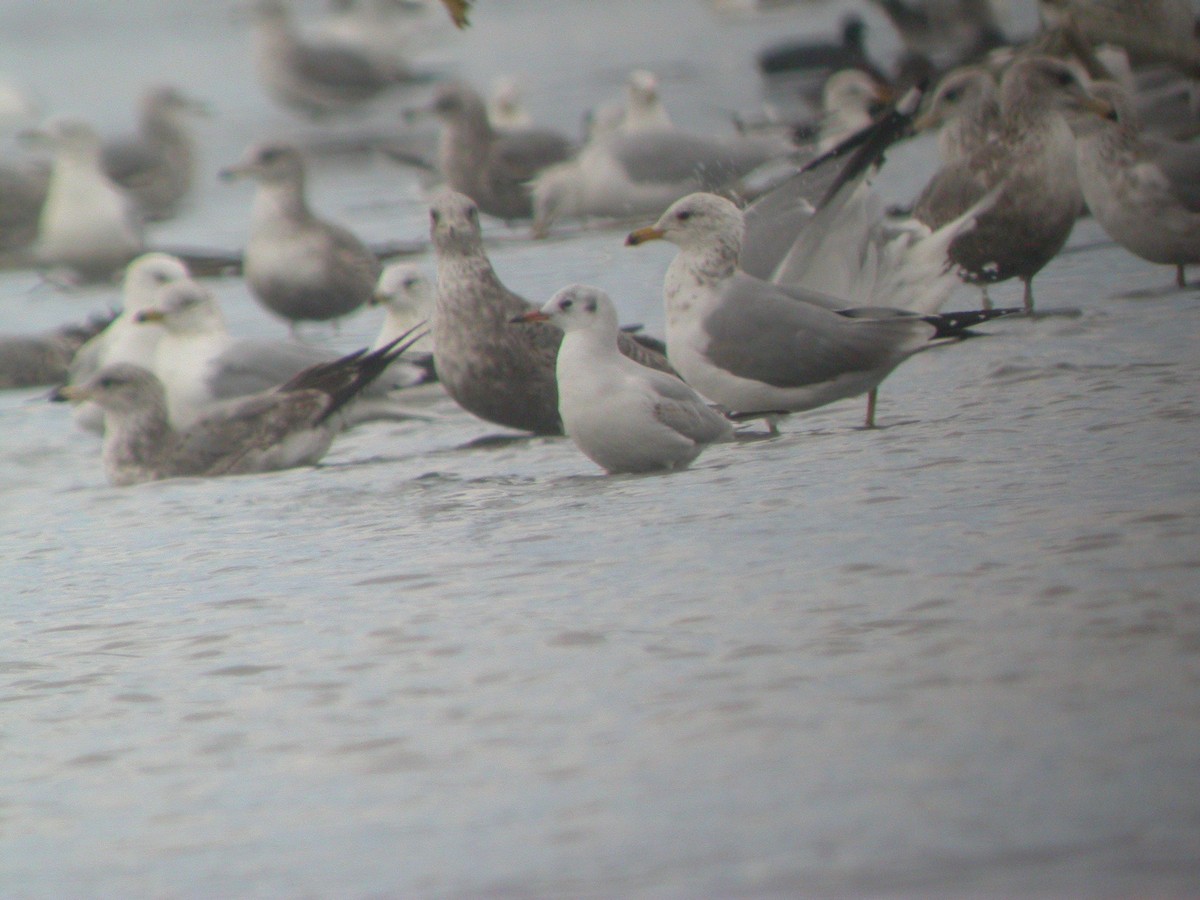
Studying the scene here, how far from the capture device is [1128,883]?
2.04 metres

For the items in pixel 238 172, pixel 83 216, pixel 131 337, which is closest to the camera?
pixel 131 337

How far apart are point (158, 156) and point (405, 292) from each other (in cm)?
703

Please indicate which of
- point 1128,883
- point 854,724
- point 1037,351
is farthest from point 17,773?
point 1037,351

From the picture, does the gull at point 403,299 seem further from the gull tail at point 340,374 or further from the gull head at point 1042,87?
the gull head at point 1042,87

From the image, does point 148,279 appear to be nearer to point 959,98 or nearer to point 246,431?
point 246,431

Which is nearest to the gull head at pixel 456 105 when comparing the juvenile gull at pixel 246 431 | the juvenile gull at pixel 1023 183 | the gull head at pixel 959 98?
the gull head at pixel 959 98

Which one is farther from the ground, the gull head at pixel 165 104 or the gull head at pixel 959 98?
the gull head at pixel 165 104

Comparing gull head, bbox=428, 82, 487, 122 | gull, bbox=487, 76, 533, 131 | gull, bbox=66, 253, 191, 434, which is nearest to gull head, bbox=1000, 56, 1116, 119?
gull, bbox=66, 253, 191, 434

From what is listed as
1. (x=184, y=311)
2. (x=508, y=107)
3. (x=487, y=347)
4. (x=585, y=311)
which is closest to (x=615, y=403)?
(x=585, y=311)

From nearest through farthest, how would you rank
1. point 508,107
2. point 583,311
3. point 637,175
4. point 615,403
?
point 615,403, point 583,311, point 637,175, point 508,107

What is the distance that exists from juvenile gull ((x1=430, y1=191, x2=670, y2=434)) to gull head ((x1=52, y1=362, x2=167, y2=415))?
2.92ft

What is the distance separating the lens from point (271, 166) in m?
8.57

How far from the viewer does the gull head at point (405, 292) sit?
657 cm

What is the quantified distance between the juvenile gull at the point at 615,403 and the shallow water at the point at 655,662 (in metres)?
0.08
